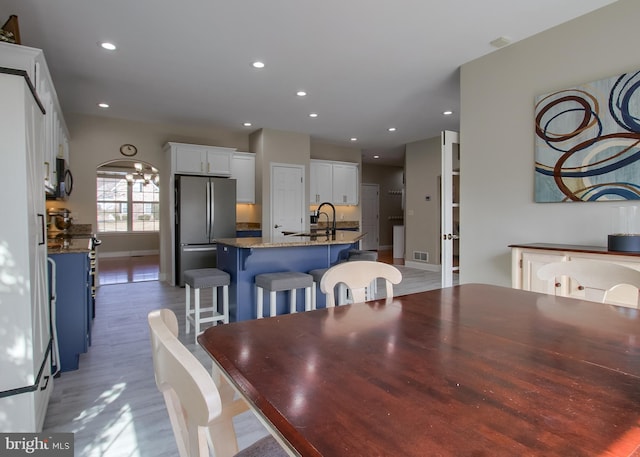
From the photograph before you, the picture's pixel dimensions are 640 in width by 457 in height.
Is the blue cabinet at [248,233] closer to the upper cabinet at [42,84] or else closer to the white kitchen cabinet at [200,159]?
the white kitchen cabinet at [200,159]

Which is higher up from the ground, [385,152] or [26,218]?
Answer: [385,152]

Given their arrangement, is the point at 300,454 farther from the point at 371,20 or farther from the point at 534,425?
the point at 371,20

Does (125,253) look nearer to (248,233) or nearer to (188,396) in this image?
(248,233)

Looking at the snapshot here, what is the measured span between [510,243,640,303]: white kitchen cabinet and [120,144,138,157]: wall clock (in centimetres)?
588

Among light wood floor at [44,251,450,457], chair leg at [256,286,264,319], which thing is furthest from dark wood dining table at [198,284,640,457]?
chair leg at [256,286,264,319]

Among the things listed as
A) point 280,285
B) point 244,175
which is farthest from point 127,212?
point 280,285

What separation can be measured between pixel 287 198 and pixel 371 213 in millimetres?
4944

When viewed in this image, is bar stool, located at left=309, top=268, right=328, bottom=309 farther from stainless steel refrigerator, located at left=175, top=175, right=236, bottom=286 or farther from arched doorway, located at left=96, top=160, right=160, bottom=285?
arched doorway, located at left=96, top=160, right=160, bottom=285

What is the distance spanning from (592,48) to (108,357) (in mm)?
4711

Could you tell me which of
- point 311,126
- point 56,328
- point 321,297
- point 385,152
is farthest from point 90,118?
point 385,152

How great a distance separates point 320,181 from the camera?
7941 millimetres

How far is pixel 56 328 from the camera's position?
272 cm

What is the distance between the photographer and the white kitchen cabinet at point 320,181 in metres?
7.85

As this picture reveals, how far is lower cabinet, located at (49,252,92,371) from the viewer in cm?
274
